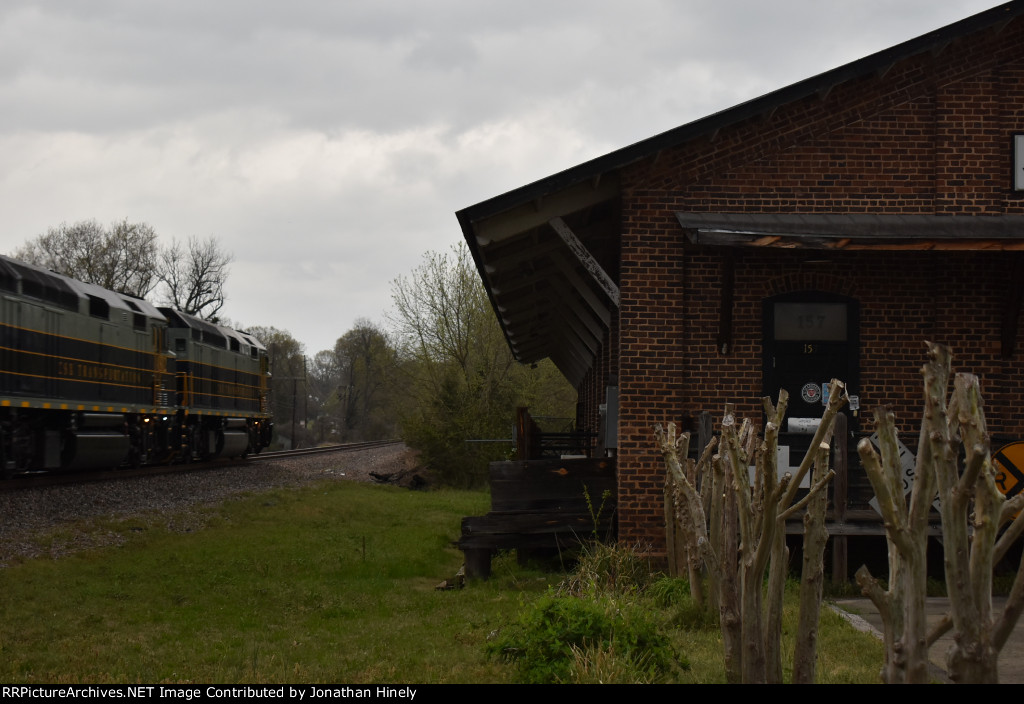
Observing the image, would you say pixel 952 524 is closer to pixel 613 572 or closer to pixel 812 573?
pixel 812 573

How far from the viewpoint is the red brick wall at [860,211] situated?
11953 millimetres

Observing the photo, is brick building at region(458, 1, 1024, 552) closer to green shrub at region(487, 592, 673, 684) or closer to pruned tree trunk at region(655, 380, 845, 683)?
green shrub at region(487, 592, 673, 684)

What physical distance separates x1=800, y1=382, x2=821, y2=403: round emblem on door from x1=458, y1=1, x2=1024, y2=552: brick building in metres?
0.01

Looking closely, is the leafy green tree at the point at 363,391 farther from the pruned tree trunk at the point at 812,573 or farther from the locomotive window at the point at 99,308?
the pruned tree trunk at the point at 812,573

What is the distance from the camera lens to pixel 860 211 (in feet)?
39.4

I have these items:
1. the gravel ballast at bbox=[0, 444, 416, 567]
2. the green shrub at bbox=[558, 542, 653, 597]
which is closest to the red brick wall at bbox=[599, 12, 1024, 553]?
the green shrub at bbox=[558, 542, 653, 597]

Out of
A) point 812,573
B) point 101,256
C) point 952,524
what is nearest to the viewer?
point 952,524

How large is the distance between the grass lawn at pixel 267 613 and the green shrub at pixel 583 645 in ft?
0.68

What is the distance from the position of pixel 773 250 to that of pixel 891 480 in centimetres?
790

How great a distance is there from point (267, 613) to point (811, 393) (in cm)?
652

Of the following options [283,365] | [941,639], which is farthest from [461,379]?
[283,365]

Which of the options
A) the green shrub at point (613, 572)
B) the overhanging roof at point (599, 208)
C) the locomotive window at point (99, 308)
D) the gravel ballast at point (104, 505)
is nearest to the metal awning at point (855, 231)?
the overhanging roof at point (599, 208)

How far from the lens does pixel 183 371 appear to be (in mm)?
28906
